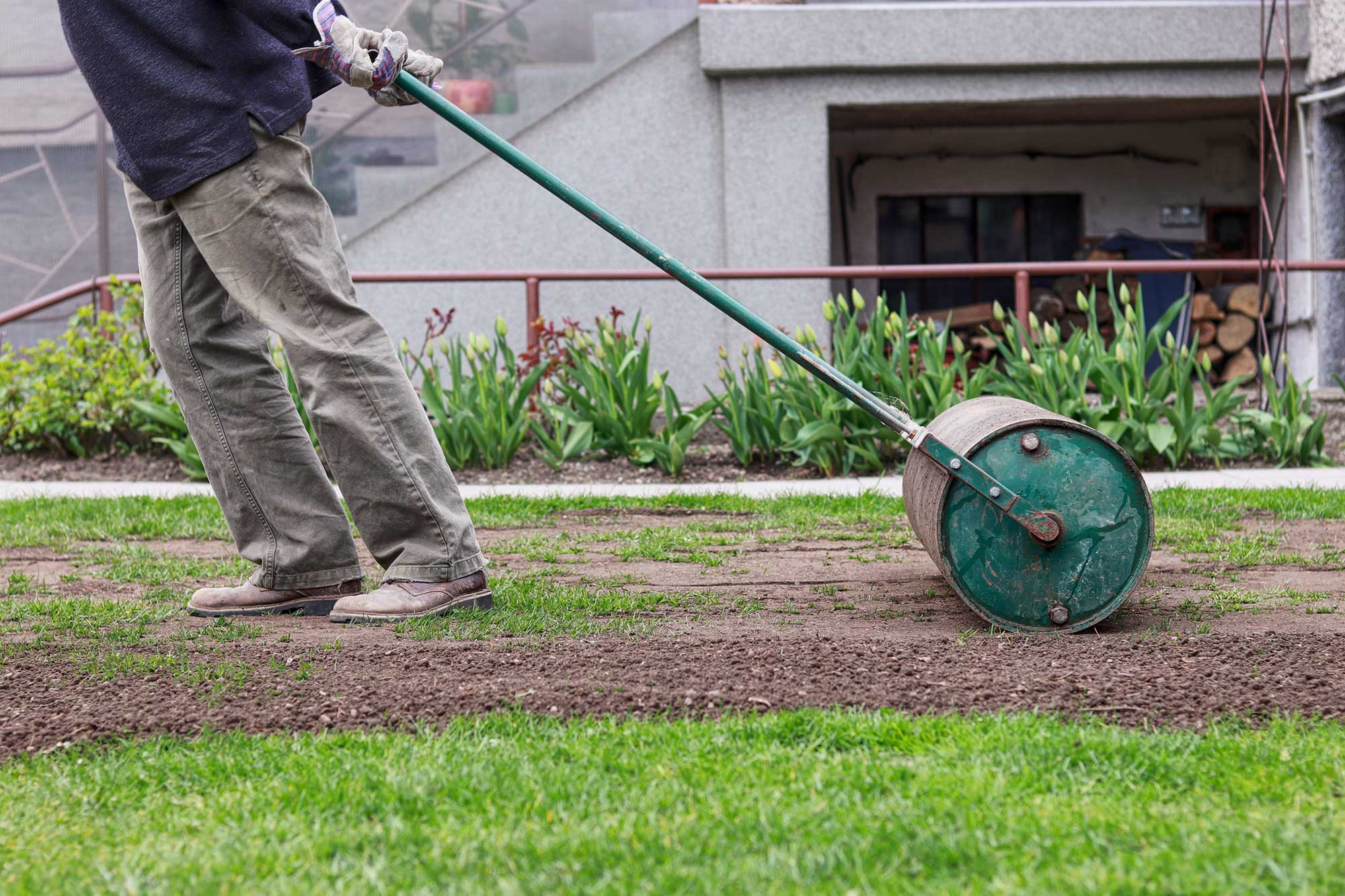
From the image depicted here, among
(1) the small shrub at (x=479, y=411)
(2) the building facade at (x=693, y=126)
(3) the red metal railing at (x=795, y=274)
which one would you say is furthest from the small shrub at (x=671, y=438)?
(2) the building facade at (x=693, y=126)

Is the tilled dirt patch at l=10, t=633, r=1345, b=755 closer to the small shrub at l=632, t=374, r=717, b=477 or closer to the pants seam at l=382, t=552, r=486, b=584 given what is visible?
the pants seam at l=382, t=552, r=486, b=584

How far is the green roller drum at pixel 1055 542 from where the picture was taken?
2.81m

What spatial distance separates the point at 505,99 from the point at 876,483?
5012 mm

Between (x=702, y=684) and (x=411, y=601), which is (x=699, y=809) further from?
(x=411, y=601)

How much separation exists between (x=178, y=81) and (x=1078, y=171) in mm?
10773

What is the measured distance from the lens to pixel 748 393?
20.2 ft

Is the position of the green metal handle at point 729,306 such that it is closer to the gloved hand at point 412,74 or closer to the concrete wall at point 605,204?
the gloved hand at point 412,74

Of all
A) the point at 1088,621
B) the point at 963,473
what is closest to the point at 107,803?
the point at 963,473

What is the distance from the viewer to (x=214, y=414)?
3199 millimetres

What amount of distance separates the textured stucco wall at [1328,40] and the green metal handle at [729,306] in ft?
24.0

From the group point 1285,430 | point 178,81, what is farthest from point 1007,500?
point 1285,430

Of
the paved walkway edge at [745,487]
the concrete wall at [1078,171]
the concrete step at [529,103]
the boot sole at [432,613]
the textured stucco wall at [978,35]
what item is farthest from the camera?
the concrete wall at [1078,171]

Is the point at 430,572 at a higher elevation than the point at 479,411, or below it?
below

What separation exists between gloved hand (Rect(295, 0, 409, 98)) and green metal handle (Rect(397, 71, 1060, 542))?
7 cm
